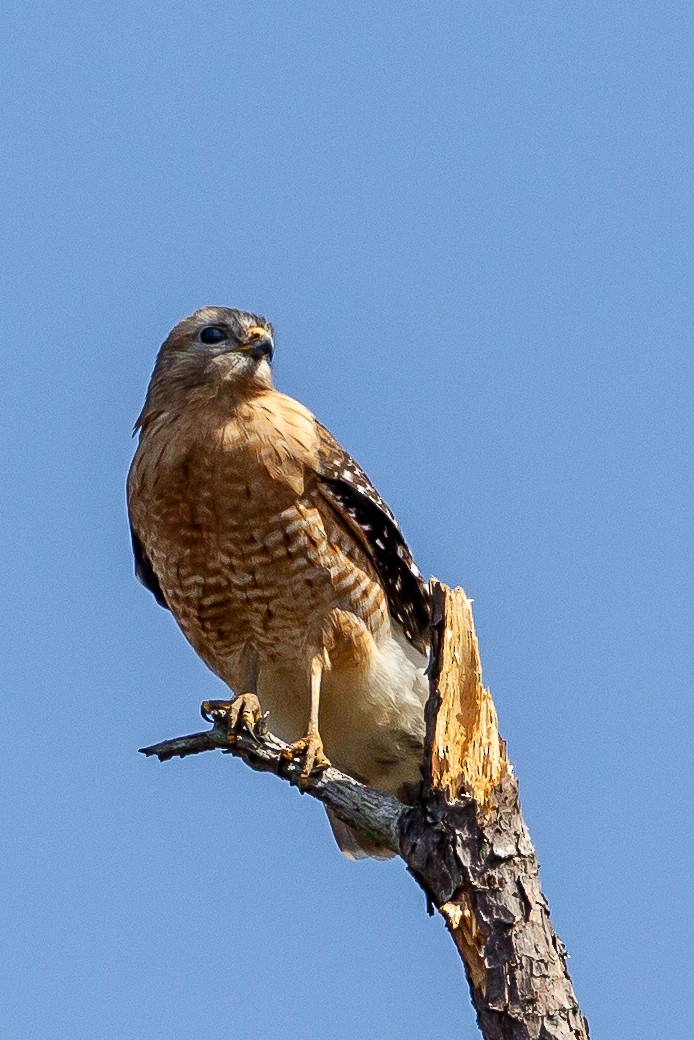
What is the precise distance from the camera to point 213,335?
26.8ft

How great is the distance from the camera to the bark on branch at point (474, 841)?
5.55 meters

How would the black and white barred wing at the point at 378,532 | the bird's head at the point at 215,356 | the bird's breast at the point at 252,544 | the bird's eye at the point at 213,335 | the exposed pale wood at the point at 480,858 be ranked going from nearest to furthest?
the exposed pale wood at the point at 480,858, the bird's breast at the point at 252,544, the black and white barred wing at the point at 378,532, the bird's head at the point at 215,356, the bird's eye at the point at 213,335

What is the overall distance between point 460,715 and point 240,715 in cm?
119

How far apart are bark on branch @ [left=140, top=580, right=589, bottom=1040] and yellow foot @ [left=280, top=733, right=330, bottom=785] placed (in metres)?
0.11

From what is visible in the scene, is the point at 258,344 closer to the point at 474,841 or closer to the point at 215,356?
the point at 215,356

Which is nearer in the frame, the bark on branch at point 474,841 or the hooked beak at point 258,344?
the bark on branch at point 474,841

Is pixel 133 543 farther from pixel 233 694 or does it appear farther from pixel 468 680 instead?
pixel 468 680

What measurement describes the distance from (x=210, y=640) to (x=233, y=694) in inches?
18.4

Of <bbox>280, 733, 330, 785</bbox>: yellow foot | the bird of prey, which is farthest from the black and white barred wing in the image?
<bbox>280, 733, 330, 785</bbox>: yellow foot

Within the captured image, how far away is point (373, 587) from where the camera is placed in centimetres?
791

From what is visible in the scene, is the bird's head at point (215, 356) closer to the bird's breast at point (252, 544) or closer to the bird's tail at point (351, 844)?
the bird's breast at point (252, 544)

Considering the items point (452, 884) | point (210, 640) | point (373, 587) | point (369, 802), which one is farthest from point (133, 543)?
point (452, 884)

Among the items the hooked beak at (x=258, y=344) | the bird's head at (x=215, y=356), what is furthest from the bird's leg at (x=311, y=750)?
the hooked beak at (x=258, y=344)

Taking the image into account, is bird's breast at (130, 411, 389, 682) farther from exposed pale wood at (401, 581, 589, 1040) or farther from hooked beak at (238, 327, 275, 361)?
exposed pale wood at (401, 581, 589, 1040)
